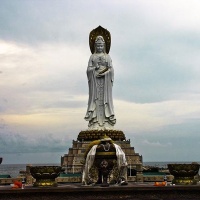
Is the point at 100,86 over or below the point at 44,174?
over

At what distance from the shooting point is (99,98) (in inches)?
1097

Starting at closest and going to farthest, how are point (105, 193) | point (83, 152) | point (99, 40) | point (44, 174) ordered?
point (105, 193), point (44, 174), point (83, 152), point (99, 40)

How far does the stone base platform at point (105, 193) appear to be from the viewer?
42.9ft

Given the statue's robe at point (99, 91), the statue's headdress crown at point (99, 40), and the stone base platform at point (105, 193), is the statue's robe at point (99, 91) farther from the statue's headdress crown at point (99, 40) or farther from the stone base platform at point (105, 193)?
the stone base platform at point (105, 193)

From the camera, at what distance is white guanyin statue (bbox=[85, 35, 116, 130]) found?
2741 cm

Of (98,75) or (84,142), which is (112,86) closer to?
(98,75)

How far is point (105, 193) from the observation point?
519 inches

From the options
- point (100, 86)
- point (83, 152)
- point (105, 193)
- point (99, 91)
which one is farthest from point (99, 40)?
point (105, 193)

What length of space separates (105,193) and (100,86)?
15.2 meters

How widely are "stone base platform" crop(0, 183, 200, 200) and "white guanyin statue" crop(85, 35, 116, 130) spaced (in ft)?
45.8

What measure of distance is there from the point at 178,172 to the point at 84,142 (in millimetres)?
11494

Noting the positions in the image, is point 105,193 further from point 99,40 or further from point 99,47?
point 99,40

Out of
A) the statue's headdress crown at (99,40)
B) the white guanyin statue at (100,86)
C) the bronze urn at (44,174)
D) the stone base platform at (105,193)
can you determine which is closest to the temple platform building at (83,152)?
the white guanyin statue at (100,86)

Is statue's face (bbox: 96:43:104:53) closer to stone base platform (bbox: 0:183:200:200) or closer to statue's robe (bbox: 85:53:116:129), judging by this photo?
statue's robe (bbox: 85:53:116:129)
